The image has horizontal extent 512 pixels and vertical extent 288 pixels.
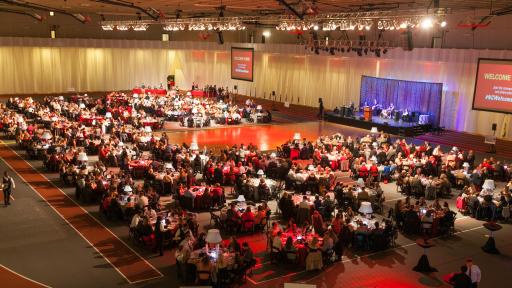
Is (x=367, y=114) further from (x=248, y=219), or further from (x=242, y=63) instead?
(x=248, y=219)

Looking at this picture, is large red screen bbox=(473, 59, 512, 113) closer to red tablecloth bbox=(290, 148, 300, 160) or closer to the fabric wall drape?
the fabric wall drape

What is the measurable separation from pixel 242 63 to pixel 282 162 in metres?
26.3

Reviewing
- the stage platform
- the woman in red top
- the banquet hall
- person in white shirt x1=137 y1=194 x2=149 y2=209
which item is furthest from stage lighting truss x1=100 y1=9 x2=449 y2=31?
person in white shirt x1=137 y1=194 x2=149 y2=209

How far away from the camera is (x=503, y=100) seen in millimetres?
25297

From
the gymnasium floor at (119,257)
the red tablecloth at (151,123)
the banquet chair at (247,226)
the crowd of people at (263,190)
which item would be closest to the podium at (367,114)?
the crowd of people at (263,190)

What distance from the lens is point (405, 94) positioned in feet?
104

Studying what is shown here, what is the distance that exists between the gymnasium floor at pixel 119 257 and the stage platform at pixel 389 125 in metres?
12.7

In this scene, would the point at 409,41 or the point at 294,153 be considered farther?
the point at 409,41

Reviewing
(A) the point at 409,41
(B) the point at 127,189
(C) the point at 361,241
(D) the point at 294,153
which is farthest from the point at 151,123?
(C) the point at 361,241

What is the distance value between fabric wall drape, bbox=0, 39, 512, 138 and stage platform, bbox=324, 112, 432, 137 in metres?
1.87

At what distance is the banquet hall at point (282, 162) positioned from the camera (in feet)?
39.3

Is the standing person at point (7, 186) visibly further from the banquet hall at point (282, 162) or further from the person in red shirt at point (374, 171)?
the person in red shirt at point (374, 171)

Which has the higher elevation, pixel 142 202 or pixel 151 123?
pixel 151 123

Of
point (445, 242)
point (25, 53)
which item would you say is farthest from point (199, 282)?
point (25, 53)
